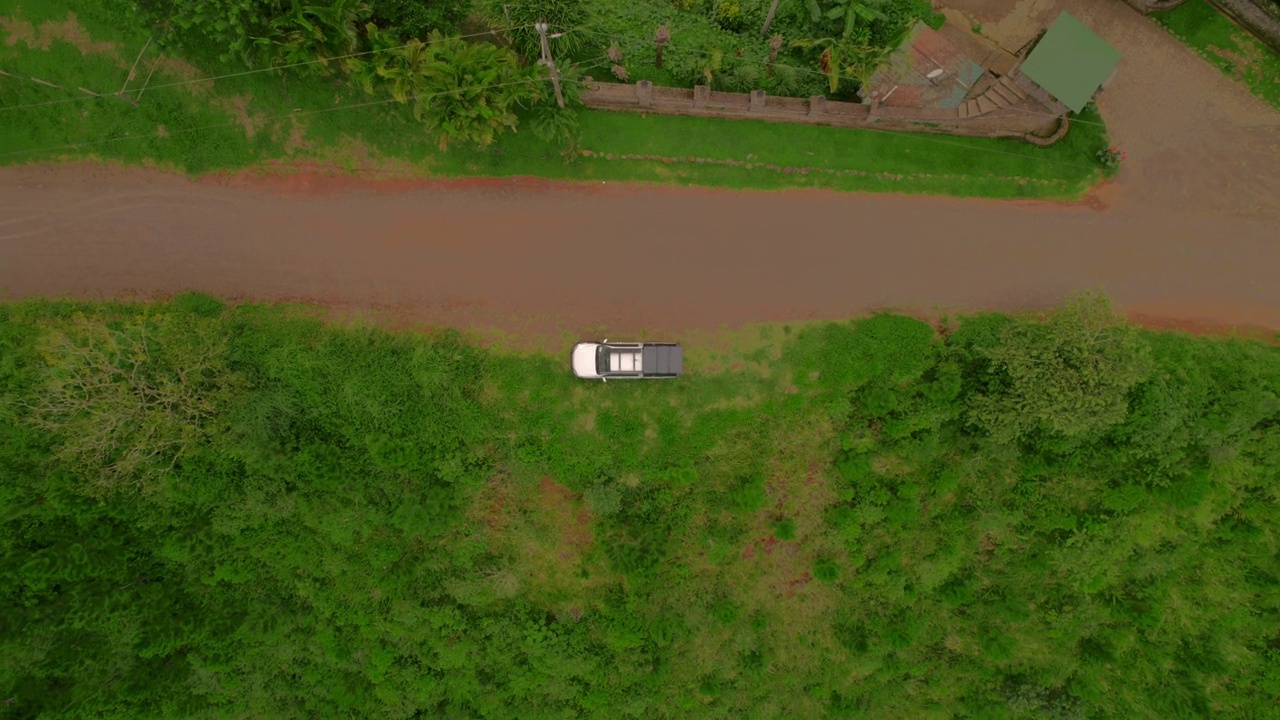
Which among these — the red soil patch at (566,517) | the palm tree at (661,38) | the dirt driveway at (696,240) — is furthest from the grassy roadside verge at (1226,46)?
the red soil patch at (566,517)

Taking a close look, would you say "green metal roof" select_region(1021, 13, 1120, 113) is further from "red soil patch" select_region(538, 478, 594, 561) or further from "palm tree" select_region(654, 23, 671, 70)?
"red soil patch" select_region(538, 478, 594, 561)

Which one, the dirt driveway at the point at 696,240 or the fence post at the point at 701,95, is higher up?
the fence post at the point at 701,95

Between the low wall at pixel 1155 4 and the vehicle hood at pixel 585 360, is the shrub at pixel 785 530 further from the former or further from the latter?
the low wall at pixel 1155 4

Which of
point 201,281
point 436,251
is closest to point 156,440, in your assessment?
point 201,281

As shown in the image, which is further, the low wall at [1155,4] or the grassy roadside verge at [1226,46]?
the grassy roadside verge at [1226,46]

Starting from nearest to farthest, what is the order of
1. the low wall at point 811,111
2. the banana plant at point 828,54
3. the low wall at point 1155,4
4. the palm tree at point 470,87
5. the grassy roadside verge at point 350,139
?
the palm tree at point 470,87 → the banana plant at point 828,54 → the low wall at point 811,111 → the grassy roadside verge at point 350,139 → the low wall at point 1155,4

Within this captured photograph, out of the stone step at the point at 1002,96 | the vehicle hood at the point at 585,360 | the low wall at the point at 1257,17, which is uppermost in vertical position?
the low wall at the point at 1257,17

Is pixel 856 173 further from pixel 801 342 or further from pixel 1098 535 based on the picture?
pixel 1098 535
